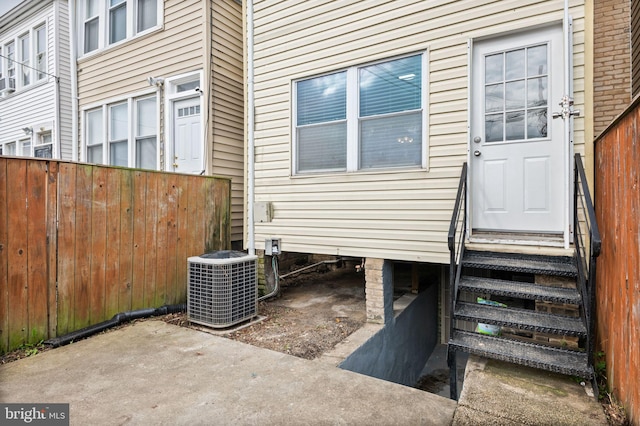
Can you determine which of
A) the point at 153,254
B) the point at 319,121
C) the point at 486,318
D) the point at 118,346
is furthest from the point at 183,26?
the point at 486,318

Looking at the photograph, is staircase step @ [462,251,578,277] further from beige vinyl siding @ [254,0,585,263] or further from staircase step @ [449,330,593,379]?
staircase step @ [449,330,593,379]

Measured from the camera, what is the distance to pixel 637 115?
2174mm

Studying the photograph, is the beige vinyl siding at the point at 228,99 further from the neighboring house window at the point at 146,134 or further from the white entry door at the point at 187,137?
the neighboring house window at the point at 146,134

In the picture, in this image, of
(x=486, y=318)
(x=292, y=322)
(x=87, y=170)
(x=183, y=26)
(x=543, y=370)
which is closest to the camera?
(x=543, y=370)

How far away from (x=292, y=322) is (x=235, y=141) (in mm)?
3764

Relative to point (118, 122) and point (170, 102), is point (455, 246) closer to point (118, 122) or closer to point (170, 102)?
point (170, 102)

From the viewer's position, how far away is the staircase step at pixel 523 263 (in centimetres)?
322

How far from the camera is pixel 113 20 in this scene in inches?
296

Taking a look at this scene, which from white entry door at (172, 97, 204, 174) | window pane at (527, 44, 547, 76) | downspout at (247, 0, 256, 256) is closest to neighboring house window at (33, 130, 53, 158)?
white entry door at (172, 97, 204, 174)

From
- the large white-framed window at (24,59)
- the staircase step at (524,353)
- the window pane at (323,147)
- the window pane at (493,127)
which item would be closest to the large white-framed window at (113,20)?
the large white-framed window at (24,59)

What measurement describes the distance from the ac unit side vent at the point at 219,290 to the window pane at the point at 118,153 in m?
4.45

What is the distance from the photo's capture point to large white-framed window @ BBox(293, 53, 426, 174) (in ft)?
14.1

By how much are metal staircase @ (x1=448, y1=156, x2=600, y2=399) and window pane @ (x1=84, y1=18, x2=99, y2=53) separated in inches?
330

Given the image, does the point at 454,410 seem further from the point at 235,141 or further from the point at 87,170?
the point at 235,141
